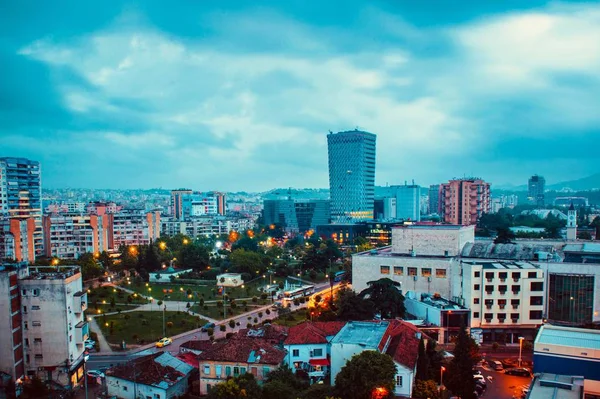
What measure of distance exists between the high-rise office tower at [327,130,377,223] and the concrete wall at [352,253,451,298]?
64688 millimetres

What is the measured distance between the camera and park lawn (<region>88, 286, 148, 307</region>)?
136 feet

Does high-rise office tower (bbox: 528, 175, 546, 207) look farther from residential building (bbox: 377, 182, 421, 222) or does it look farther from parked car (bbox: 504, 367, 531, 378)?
parked car (bbox: 504, 367, 531, 378)

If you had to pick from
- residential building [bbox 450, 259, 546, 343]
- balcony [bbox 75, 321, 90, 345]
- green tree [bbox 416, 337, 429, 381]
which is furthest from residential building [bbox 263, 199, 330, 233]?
→ green tree [bbox 416, 337, 429, 381]

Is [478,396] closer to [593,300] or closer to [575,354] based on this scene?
[575,354]

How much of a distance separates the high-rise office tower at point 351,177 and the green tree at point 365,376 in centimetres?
8486

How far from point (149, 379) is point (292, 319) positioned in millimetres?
14990

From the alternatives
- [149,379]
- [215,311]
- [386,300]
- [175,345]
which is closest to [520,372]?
[386,300]

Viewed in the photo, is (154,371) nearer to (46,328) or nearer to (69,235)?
(46,328)

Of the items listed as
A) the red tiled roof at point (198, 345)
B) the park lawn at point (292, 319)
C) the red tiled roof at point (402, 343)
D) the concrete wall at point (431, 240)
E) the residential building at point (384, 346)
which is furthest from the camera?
the concrete wall at point (431, 240)

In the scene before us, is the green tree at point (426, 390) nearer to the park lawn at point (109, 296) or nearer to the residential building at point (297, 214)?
the park lawn at point (109, 296)

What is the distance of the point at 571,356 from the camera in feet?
60.3

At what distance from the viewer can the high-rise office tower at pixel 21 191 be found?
63800mm

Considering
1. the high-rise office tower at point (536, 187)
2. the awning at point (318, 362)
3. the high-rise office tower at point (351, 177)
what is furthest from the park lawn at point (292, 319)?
the high-rise office tower at point (536, 187)

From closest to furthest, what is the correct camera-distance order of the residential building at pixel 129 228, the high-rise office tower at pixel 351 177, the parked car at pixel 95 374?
the parked car at pixel 95 374 < the residential building at pixel 129 228 < the high-rise office tower at pixel 351 177
